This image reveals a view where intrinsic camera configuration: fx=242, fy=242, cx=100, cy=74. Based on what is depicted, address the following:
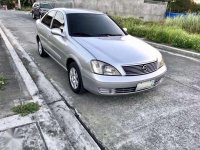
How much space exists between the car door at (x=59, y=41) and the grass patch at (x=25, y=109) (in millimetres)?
1496

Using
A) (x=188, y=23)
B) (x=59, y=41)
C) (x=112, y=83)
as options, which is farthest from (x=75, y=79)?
(x=188, y=23)

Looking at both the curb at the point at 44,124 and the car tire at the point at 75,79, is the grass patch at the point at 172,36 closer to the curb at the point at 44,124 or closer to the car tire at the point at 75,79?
the car tire at the point at 75,79

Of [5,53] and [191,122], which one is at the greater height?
[5,53]

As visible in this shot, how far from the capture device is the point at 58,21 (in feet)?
19.0

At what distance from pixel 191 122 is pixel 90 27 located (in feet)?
9.45

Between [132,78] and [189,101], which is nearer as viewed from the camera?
[132,78]

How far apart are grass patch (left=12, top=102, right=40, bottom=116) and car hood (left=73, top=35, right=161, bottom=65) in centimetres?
133

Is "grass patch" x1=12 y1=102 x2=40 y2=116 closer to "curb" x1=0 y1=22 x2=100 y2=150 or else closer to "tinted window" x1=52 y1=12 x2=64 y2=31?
"curb" x1=0 y1=22 x2=100 y2=150

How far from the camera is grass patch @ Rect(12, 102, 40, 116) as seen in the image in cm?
383

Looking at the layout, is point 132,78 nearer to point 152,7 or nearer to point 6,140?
point 6,140

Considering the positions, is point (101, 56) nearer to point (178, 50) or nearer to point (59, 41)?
point (59, 41)

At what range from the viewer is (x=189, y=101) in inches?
180

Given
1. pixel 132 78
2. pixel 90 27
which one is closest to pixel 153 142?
pixel 132 78

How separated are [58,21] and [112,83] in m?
2.58
